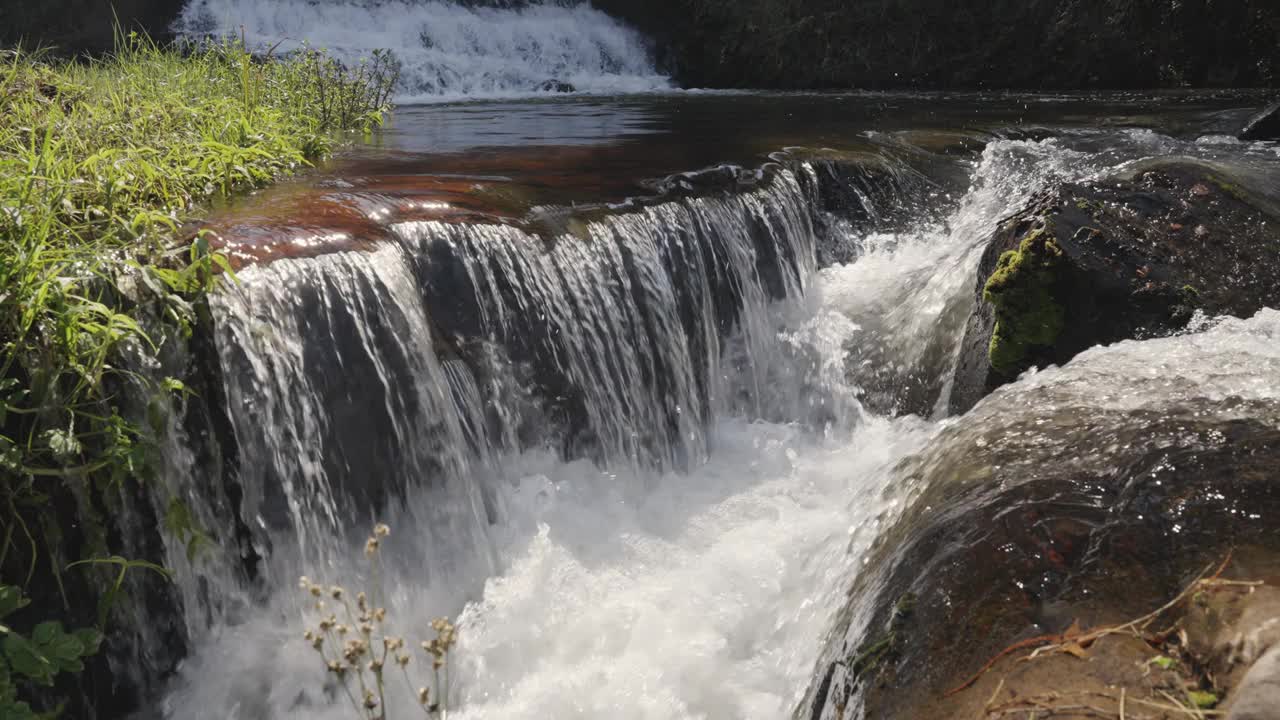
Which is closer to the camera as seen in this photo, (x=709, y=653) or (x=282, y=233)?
(x=709, y=653)

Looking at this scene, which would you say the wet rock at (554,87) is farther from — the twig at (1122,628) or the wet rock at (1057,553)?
the twig at (1122,628)

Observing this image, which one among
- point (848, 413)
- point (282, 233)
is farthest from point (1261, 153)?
point (282, 233)

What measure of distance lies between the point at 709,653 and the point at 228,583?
185 cm

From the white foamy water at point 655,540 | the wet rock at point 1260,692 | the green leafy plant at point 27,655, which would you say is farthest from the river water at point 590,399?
the wet rock at point 1260,692

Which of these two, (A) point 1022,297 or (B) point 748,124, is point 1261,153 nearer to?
(A) point 1022,297

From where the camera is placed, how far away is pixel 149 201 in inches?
154

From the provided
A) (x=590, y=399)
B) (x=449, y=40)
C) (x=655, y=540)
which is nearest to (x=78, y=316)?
(x=590, y=399)

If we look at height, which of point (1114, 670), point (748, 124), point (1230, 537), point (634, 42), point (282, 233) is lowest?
point (1114, 670)

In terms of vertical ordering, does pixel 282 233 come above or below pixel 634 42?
below

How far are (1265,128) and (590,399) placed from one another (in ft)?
21.4

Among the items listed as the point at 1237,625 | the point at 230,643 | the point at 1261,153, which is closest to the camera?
the point at 1237,625

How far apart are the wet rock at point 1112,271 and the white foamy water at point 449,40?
1180 centimetres

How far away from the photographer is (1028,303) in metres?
3.87

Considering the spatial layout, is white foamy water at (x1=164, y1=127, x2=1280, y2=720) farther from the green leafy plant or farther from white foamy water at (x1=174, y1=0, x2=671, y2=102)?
white foamy water at (x1=174, y1=0, x2=671, y2=102)
